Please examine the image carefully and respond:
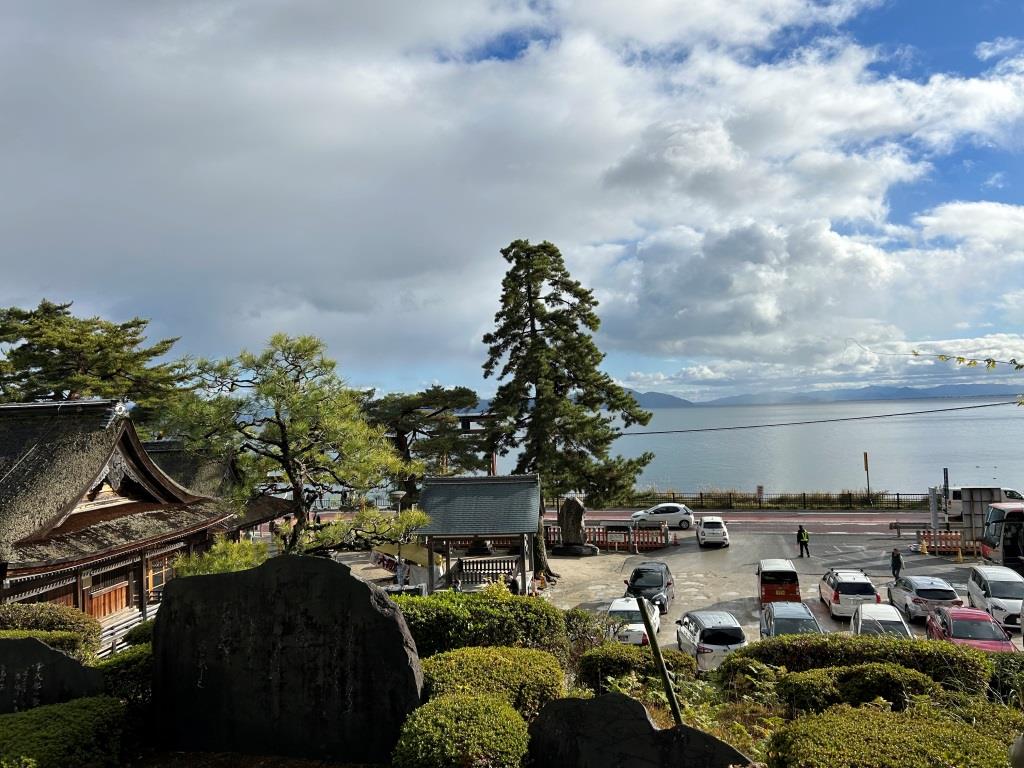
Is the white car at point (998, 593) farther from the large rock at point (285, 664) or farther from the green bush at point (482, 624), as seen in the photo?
the large rock at point (285, 664)

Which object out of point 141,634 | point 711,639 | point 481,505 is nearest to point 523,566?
point 481,505

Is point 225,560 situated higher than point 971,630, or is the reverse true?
point 225,560

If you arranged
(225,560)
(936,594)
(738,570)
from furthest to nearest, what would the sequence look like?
(738,570), (936,594), (225,560)

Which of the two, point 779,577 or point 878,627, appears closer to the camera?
point 878,627

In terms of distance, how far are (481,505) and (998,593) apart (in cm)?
1424

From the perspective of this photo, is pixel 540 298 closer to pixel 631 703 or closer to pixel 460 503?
pixel 460 503

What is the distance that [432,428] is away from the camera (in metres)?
32.2

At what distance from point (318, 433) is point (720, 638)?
940 centimetres

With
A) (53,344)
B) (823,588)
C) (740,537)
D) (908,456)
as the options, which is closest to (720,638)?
(823,588)

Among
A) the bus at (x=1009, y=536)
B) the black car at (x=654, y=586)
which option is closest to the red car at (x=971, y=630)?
the black car at (x=654, y=586)

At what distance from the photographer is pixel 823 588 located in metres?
20.7

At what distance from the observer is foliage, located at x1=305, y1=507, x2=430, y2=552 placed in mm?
14734

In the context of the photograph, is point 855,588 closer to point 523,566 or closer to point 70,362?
point 523,566

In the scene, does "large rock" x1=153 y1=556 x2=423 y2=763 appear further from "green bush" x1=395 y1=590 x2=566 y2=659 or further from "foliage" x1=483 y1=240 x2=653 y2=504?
"foliage" x1=483 y1=240 x2=653 y2=504
